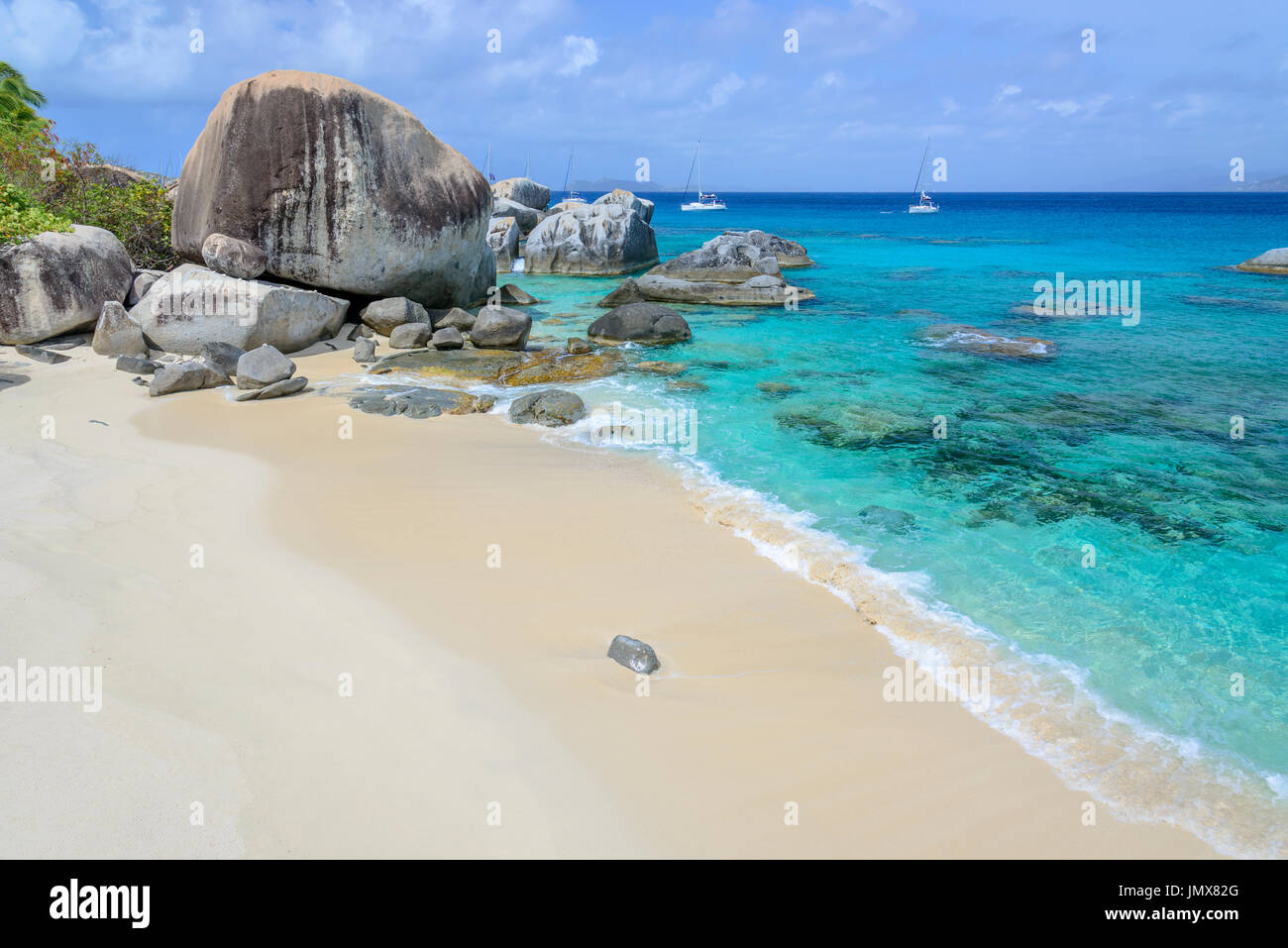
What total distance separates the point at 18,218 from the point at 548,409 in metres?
9.00

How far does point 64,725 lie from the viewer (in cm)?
450

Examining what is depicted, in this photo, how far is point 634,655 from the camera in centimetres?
577

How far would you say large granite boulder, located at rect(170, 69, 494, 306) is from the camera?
1534 cm

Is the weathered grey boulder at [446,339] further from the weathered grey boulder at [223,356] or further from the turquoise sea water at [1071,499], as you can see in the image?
the weathered grey boulder at [223,356]

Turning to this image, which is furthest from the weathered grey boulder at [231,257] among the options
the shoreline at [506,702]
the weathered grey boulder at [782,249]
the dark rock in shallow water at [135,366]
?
the weathered grey boulder at [782,249]

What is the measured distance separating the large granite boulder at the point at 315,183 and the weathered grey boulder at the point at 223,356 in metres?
2.86

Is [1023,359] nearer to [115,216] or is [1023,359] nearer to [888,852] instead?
[888,852]

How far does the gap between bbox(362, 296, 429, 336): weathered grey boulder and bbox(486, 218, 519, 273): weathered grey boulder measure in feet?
50.3

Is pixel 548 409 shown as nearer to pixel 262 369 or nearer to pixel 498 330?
pixel 262 369

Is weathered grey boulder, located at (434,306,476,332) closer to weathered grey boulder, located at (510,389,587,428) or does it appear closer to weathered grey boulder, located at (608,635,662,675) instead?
weathered grey boulder, located at (510,389,587,428)

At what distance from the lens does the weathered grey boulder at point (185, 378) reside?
12258mm

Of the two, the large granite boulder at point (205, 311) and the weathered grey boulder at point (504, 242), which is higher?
the weathered grey boulder at point (504, 242)
